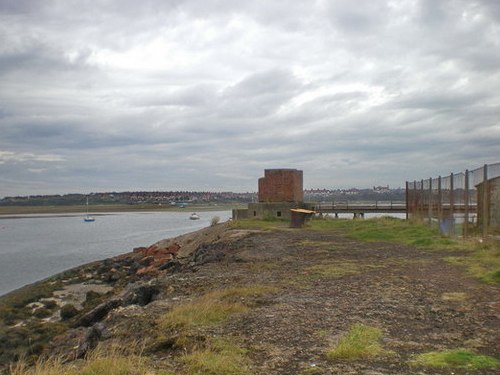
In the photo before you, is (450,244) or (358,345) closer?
(358,345)

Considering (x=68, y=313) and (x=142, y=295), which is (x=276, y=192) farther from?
(x=142, y=295)

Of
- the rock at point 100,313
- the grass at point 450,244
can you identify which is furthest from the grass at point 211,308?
the grass at point 450,244

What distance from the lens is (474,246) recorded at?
40.6 ft

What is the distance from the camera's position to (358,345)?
5145 mm

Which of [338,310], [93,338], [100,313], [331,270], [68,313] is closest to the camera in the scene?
[338,310]

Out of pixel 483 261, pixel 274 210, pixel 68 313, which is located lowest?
pixel 68 313

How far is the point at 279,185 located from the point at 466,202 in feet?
57.4

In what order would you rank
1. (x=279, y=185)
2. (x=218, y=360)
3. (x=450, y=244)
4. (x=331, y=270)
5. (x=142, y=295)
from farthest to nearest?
(x=279, y=185) → (x=450, y=244) → (x=331, y=270) → (x=142, y=295) → (x=218, y=360)

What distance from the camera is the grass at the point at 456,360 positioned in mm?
4479

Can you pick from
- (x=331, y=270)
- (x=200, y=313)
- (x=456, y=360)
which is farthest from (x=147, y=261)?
(x=456, y=360)

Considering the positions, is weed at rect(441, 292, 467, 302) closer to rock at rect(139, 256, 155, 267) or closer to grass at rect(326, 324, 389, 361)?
grass at rect(326, 324, 389, 361)

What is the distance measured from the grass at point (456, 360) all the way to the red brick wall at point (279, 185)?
2521 cm

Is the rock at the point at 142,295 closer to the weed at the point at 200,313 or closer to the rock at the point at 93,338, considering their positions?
the rock at the point at 93,338

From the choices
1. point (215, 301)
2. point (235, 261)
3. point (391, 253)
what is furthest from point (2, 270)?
point (215, 301)
